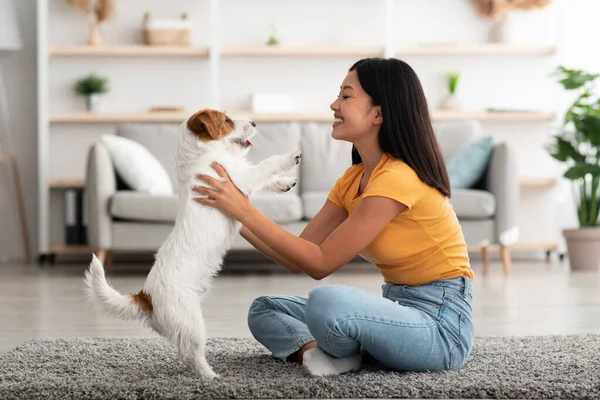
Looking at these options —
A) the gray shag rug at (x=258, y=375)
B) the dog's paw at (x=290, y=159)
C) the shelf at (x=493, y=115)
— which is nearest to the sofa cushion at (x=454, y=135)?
the shelf at (x=493, y=115)

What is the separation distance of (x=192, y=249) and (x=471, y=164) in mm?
3394

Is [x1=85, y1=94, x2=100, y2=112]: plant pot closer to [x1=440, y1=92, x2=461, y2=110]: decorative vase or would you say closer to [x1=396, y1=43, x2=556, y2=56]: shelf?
[x1=396, y1=43, x2=556, y2=56]: shelf

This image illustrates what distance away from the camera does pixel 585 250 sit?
17.0 feet

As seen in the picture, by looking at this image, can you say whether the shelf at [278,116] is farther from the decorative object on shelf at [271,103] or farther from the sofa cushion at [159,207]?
the sofa cushion at [159,207]

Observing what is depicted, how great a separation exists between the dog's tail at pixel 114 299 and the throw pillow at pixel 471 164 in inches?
133

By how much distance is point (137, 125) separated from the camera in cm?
552

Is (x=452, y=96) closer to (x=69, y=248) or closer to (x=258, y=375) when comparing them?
(x=69, y=248)

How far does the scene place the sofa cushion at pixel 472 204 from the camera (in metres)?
4.82

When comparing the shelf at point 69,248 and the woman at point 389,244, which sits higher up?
the woman at point 389,244

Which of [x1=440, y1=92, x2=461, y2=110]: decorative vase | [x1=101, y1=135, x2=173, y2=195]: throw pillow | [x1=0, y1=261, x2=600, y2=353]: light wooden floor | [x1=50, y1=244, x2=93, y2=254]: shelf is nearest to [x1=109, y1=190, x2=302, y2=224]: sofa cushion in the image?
[x1=101, y1=135, x2=173, y2=195]: throw pillow

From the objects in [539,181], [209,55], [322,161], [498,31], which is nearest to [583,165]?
[539,181]

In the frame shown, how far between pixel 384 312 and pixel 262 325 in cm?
43

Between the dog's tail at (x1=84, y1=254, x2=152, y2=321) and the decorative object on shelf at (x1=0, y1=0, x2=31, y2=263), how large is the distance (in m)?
4.25

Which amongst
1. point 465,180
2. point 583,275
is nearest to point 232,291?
point 465,180
